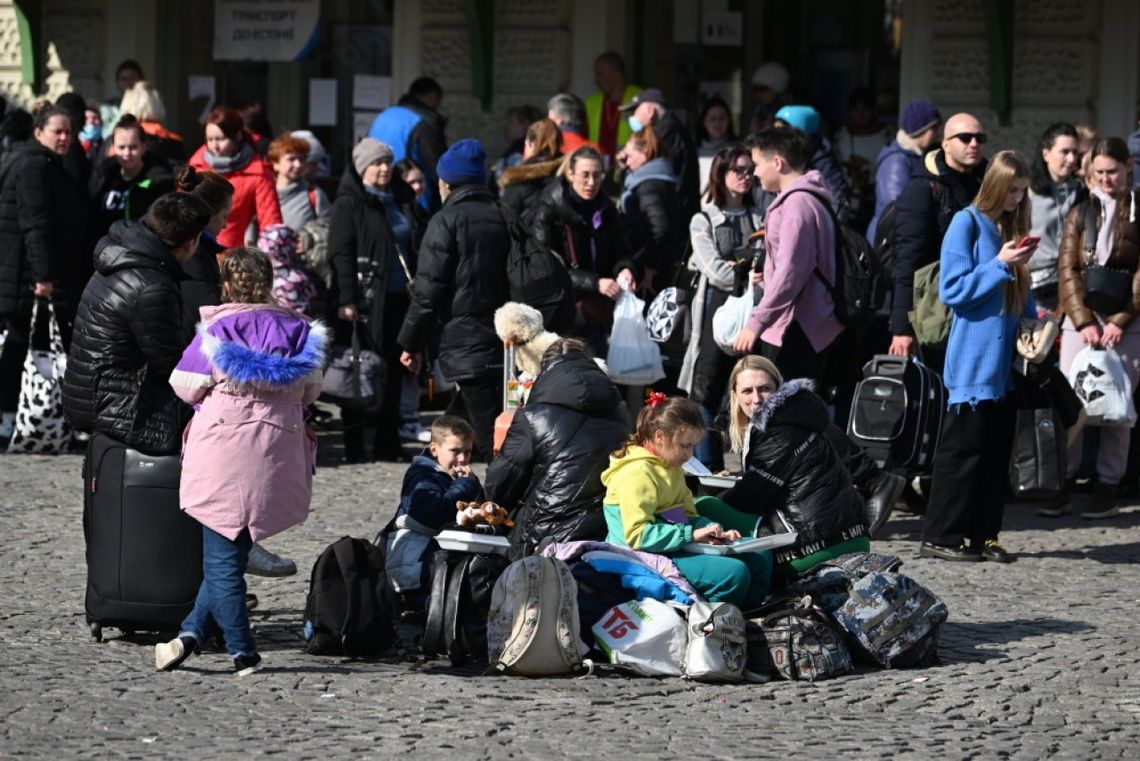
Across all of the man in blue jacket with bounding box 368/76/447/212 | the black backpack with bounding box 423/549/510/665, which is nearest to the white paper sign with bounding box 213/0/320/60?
the man in blue jacket with bounding box 368/76/447/212

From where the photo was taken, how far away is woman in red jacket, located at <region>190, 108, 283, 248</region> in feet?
39.8

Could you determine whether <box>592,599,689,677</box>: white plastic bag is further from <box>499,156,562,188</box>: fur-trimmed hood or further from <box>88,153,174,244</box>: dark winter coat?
<box>88,153,174,244</box>: dark winter coat

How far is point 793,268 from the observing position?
9523 mm

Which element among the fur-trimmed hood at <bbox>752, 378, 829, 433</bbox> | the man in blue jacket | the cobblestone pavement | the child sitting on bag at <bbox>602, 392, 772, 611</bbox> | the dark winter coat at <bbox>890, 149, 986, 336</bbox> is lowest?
the cobblestone pavement

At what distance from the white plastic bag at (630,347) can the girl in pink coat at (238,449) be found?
12.6 feet

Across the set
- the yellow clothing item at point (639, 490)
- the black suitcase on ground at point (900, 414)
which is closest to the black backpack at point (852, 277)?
the black suitcase on ground at point (900, 414)

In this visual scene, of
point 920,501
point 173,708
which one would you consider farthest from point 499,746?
point 920,501

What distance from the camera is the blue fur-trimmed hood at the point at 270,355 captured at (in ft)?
23.2

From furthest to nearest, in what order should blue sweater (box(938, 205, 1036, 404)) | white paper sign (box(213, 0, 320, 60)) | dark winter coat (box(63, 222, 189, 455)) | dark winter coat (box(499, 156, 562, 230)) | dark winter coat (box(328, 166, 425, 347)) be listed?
white paper sign (box(213, 0, 320, 60)) < dark winter coat (box(328, 166, 425, 347)) < dark winter coat (box(499, 156, 562, 230)) < blue sweater (box(938, 205, 1036, 404)) < dark winter coat (box(63, 222, 189, 455))

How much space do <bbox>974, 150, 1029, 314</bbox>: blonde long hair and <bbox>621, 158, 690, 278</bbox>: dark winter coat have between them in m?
2.63

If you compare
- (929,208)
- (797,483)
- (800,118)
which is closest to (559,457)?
(797,483)

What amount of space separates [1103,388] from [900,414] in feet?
4.91

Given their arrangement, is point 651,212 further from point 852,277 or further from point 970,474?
point 970,474

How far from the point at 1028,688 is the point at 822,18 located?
10.4 metres
